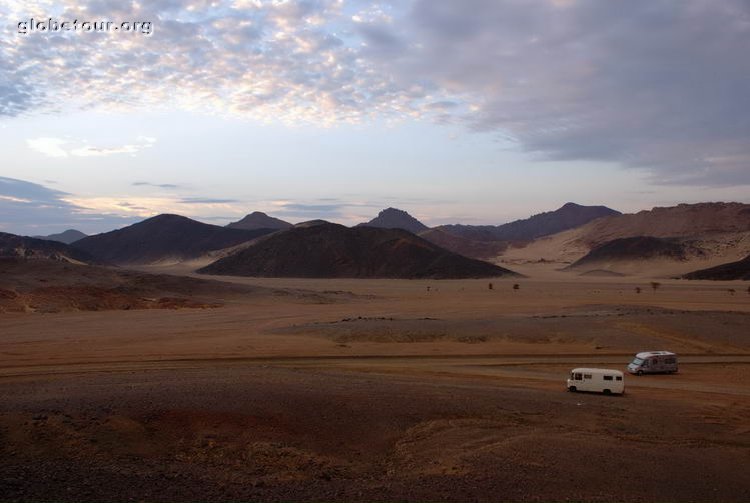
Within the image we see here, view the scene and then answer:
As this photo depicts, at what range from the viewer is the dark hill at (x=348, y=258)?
122750 millimetres

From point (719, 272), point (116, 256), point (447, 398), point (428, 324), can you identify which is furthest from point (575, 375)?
point (116, 256)

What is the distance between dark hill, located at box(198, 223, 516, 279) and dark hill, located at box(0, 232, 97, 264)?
26688mm

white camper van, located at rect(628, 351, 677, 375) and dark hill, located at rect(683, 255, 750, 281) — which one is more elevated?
dark hill, located at rect(683, 255, 750, 281)

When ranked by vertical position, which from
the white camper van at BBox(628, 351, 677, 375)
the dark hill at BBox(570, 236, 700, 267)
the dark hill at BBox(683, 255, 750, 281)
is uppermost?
the dark hill at BBox(570, 236, 700, 267)

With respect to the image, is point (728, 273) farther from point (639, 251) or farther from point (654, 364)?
point (654, 364)

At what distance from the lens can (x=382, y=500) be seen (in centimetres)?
1007

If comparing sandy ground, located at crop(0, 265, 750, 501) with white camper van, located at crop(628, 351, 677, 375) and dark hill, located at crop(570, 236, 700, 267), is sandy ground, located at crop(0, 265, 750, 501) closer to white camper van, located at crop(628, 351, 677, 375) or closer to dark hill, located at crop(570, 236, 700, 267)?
white camper van, located at crop(628, 351, 677, 375)

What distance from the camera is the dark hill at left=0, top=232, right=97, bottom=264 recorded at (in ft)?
374

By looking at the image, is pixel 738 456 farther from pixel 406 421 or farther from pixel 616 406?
pixel 406 421

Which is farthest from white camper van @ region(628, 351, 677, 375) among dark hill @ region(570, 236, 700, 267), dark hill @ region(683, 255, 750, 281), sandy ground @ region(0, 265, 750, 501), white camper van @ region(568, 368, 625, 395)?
dark hill @ region(570, 236, 700, 267)

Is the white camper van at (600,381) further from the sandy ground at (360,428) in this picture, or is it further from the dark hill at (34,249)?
the dark hill at (34,249)

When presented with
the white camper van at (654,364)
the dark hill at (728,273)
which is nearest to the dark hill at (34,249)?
the white camper van at (654,364)

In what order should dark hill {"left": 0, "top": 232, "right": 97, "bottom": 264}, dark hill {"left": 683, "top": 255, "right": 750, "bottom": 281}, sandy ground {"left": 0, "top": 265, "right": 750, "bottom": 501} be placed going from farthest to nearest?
dark hill {"left": 0, "top": 232, "right": 97, "bottom": 264} → dark hill {"left": 683, "top": 255, "right": 750, "bottom": 281} → sandy ground {"left": 0, "top": 265, "right": 750, "bottom": 501}

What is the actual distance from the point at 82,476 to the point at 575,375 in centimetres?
1559
